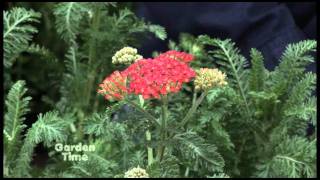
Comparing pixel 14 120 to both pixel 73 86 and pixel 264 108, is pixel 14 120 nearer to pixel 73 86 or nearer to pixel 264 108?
pixel 73 86

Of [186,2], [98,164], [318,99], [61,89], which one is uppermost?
[186,2]

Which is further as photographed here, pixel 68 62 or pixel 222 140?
pixel 68 62

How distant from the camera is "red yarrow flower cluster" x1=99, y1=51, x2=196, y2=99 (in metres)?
1.13

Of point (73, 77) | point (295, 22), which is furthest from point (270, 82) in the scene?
point (73, 77)

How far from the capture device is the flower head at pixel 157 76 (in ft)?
3.71

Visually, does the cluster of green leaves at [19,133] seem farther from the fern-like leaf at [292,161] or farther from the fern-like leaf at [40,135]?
the fern-like leaf at [292,161]

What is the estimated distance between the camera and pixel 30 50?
174 cm

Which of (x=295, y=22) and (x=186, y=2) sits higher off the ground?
(x=186, y=2)

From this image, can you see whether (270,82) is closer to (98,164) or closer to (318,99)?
(318,99)

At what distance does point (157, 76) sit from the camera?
114cm

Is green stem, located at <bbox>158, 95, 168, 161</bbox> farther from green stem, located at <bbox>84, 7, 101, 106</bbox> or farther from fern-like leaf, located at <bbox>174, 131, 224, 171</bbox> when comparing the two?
green stem, located at <bbox>84, 7, 101, 106</bbox>

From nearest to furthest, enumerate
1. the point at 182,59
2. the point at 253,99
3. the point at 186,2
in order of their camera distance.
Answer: the point at 182,59 < the point at 253,99 < the point at 186,2

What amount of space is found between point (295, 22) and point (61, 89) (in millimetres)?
684

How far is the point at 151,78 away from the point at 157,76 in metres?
0.01
